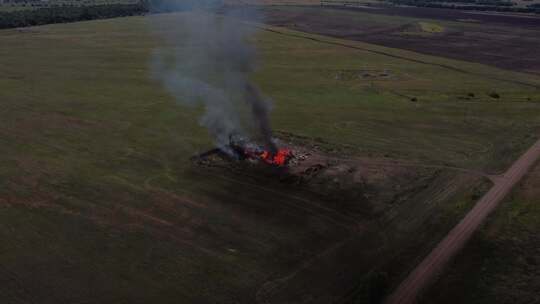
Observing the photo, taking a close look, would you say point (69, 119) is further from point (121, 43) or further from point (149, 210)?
point (121, 43)

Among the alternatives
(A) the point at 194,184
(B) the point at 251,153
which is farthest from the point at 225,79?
(A) the point at 194,184

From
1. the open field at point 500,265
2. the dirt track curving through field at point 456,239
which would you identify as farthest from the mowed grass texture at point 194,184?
the open field at point 500,265

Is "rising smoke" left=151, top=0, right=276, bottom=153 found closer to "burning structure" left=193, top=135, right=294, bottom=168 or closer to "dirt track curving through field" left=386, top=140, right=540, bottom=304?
"burning structure" left=193, top=135, right=294, bottom=168

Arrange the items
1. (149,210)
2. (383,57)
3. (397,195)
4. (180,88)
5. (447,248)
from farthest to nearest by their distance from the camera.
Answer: (383,57) < (180,88) < (397,195) < (149,210) < (447,248)

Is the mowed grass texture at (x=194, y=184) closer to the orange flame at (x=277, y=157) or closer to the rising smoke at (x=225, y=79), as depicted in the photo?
the rising smoke at (x=225, y=79)

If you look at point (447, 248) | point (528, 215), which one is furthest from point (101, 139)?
point (528, 215)

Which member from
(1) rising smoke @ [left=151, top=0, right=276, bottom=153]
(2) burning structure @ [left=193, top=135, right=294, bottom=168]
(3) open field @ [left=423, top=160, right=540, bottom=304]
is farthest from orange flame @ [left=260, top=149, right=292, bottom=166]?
(3) open field @ [left=423, top=160, right=540, bottom=304]
